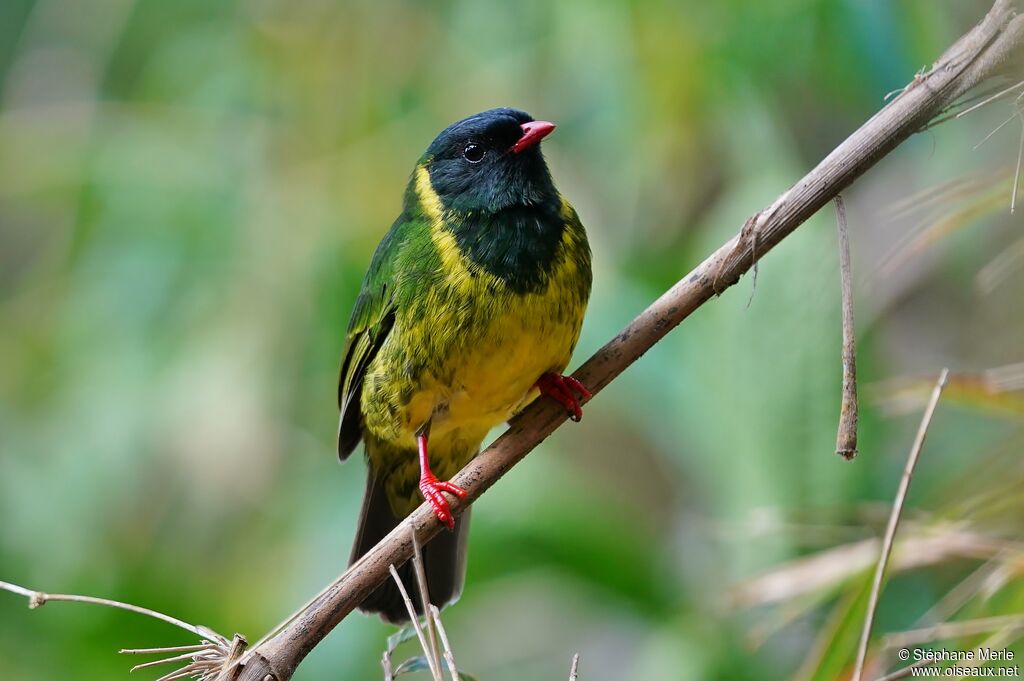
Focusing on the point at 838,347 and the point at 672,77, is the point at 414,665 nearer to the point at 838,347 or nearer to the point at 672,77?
the point at 838,347

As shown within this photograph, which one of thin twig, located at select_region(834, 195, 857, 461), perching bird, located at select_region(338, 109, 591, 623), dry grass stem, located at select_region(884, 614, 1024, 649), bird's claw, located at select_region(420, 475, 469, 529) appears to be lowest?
dry grass stem, located at select_region(884, 614, 1024, 649)

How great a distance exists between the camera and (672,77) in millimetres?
3465

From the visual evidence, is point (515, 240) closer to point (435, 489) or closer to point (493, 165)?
point (493, 165)

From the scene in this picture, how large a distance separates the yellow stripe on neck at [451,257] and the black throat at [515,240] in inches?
0.4

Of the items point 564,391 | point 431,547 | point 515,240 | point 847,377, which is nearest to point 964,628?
point 847,377

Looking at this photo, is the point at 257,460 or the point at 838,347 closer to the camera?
the point at 838,347

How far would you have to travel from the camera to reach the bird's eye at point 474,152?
2.76m

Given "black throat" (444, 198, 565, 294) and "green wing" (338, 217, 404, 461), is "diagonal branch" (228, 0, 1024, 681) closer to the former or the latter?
"black throat" (444, 198, 565, 294)

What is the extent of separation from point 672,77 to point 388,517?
5.07 feet

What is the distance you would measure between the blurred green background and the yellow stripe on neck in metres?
0.84

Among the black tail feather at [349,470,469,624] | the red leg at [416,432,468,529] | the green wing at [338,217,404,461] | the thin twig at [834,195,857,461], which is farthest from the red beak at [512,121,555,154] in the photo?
the thin twig at [834,195,857,461]

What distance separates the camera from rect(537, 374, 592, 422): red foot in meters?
2.39

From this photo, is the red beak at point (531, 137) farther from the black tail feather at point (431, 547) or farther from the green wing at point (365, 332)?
the black tail feather at point (431, 547)

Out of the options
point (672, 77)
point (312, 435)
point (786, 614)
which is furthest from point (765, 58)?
point (312, 435)
